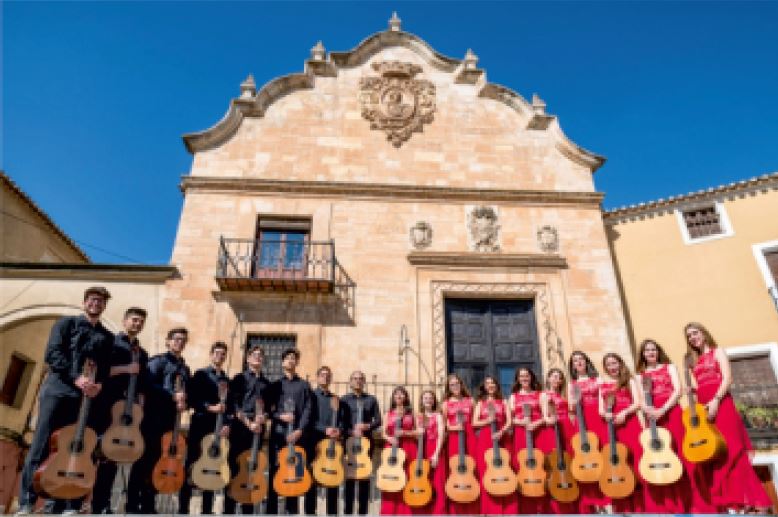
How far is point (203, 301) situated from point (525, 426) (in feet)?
22.1

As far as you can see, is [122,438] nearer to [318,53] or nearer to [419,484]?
[419,484]

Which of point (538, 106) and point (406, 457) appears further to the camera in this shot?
point (538, 106)

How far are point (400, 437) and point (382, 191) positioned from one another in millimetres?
6589

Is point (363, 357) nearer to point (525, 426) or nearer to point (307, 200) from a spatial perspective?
point (307, 200)

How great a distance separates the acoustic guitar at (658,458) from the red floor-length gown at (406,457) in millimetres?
2300

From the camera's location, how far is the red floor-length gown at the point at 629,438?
4766 millimetres

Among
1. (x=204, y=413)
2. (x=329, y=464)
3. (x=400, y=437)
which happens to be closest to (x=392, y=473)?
(x=400, y=437)

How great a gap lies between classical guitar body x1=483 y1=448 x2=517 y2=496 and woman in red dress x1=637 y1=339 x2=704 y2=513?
1231mm

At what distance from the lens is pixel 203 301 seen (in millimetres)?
9695

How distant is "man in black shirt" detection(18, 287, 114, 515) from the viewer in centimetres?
402

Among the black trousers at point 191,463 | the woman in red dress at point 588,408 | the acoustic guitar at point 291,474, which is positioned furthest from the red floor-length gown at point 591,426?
the black trousers at point 191,463

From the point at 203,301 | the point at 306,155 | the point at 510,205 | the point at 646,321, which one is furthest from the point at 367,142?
the point at 646,321

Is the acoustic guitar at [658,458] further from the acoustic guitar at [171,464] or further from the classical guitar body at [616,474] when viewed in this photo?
the acoustic guitar at [171,464]

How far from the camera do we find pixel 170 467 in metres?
4.85
